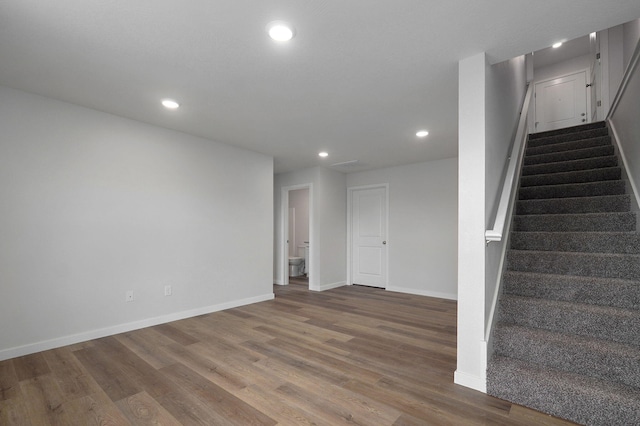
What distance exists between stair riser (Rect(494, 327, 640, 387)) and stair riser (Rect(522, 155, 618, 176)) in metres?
2.41

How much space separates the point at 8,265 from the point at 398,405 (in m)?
3.47

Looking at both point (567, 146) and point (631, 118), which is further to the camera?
point (567, 146)

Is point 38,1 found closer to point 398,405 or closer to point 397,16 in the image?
point 397,16

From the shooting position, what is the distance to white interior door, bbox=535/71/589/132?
5594 millimetres

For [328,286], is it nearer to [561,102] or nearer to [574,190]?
[574,190]

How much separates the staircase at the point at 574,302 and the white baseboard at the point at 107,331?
3.42m

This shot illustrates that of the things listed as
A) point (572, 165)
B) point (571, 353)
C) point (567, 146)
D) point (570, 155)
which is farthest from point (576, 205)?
point (571, 353)

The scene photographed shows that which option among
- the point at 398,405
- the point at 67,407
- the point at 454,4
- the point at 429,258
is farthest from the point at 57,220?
the point at 429,258

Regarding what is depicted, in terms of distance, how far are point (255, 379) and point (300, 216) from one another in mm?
6103

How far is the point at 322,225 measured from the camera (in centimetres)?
593

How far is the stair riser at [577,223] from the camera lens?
2.72m

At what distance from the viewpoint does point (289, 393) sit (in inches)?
83.6

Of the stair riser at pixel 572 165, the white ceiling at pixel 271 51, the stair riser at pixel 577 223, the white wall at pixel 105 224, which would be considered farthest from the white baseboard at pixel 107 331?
the stair riser at pixel 572 165

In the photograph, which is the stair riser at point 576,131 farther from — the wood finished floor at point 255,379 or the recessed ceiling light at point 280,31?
the recessed ceiling light at point 280,31
